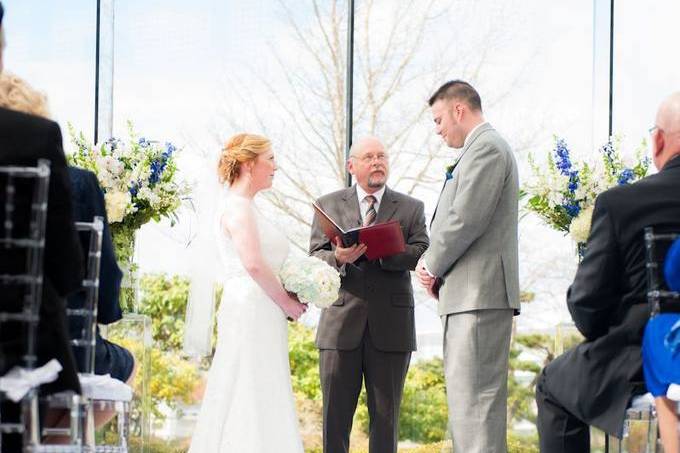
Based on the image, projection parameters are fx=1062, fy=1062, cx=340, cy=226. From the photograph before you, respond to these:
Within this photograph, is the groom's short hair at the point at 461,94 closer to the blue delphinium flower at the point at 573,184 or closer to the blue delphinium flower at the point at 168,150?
the blue delphinium flower at the point at 573,184

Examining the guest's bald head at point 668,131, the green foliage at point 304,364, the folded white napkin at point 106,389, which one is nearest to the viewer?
the folded white napkin at point 106,389

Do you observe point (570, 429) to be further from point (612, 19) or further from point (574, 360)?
point (612, 19)

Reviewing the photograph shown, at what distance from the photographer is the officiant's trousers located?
547 cm

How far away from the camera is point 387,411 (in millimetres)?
5477

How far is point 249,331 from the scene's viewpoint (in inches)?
199

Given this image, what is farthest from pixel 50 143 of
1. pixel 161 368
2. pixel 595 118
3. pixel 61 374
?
pixel 595 118

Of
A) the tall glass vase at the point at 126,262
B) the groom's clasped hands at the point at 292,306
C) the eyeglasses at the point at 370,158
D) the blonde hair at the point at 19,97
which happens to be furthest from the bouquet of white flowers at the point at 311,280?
the blonde hair at the point at 19,97

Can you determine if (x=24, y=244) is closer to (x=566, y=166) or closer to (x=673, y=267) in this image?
(x=673, y=267)

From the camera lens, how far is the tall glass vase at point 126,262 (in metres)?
5.59

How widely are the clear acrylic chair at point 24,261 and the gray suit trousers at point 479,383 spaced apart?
2.42 metres

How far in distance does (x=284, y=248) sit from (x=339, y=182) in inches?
111

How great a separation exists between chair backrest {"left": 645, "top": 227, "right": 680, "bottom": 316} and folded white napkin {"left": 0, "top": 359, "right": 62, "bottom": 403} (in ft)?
5.98

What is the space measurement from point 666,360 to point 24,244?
1.96m

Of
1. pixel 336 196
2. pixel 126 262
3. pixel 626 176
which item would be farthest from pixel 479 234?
pixel 126 262
